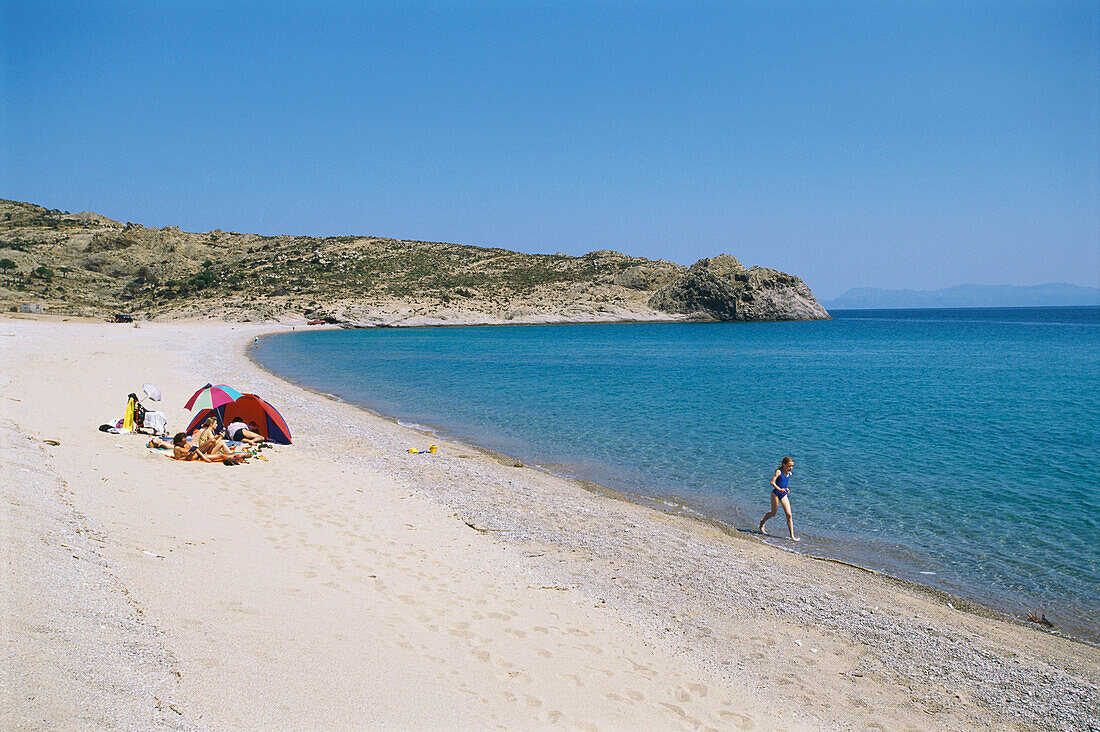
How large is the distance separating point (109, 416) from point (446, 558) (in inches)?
436

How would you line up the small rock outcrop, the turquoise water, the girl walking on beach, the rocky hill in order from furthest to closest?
the small rock outcrop → the rocky hill → the girl walking on beach → the turquoise water

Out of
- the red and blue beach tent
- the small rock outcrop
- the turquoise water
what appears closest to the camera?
the turquoise water

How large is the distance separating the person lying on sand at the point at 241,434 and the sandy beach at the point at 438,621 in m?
1.95

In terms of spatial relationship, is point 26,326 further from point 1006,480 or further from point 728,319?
point 728,319

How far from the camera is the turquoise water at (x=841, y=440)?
34.2ft

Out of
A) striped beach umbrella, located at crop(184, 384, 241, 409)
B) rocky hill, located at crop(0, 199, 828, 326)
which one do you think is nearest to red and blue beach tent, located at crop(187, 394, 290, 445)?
striped beach umbrella, located at crop(184, 384, 241, 409)

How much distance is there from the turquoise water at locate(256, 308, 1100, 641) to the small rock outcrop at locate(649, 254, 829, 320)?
66.4 m

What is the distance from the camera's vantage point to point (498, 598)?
7.23 metres

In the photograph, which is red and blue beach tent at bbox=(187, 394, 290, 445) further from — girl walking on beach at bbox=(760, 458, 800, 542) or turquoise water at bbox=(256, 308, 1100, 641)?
girl walking on beach at bbox=(760, 458, 800, 542)

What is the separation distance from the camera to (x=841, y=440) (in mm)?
19016

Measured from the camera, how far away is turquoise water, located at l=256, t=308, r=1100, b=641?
1043 cm

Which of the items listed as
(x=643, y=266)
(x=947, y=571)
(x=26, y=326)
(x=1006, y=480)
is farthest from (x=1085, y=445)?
(x=643, y=266)

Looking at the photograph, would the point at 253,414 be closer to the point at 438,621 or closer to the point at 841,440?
the point at 438,621

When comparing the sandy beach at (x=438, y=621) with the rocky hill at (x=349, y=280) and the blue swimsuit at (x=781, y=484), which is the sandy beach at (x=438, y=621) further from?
the rocky hill at (x=349, y=280)
